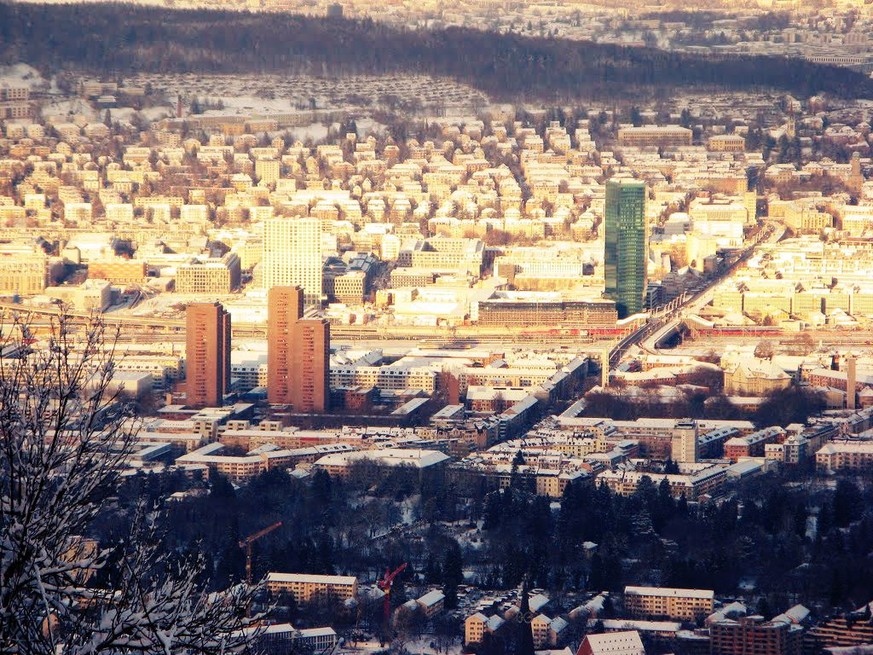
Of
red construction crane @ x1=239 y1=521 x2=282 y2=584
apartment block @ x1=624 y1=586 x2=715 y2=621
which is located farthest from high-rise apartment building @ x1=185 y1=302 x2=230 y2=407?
apartment block @ x1=624 y1=586 x2=715 y2=621

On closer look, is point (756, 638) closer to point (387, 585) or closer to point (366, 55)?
point (387, 585)

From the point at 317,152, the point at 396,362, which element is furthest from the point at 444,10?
the point at 396,362

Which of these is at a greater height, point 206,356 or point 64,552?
point 64,552

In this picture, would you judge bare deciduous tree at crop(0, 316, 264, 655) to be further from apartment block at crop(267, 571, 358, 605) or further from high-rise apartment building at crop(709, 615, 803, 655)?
apartment block at crop(267, 571, 358, 605)

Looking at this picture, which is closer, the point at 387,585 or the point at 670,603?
the point at 670,603

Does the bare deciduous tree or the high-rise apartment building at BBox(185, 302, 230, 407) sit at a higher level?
the bare deciduous tree

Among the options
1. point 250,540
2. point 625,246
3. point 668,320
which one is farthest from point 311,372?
point 250,540

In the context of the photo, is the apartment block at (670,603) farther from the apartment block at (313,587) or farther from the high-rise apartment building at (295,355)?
the high-rise apartment building at (295,355)
